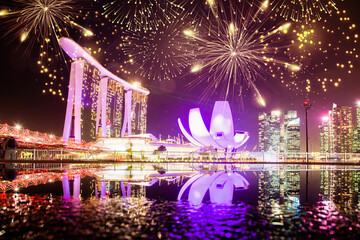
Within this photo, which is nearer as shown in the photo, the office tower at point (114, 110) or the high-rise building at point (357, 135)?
the office tower at point (114, 110)

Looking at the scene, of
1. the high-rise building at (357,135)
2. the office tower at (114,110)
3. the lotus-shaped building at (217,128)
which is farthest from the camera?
the high-rise building at (357,135)

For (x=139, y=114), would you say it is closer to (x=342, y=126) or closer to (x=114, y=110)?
(x=114, y=110)

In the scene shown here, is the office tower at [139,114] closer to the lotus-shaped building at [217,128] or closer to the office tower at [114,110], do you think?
the office tower at [114,110]

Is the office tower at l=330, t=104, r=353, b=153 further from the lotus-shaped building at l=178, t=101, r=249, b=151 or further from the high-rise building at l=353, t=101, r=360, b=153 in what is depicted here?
the lotus-shaped building at l=178, t=101, r=249, b=151

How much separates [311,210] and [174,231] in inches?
97.3

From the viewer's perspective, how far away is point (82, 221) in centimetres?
379

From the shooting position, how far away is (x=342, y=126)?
333 feet

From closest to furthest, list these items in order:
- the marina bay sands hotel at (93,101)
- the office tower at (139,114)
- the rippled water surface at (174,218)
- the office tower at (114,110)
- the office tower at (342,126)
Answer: the rippled water surface at (174,218) → the marina bay sands hotel at (93,101) → the office tower at (114,110) → the office tower at (342,126) → the office tower at (139,114)

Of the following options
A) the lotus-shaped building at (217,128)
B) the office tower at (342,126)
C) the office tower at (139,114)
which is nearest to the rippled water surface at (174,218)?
the lotus-shaped building at (217,128)

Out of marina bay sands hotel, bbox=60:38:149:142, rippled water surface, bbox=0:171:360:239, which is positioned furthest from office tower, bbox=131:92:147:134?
rippled water surface, bbox=0:171:360:239

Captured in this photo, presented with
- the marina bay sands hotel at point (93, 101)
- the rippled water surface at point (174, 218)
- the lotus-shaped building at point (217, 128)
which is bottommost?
the rippled water surface at point (174, 218)

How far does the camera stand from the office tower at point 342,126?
100 metres

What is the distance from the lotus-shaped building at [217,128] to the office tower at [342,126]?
83.2 meters

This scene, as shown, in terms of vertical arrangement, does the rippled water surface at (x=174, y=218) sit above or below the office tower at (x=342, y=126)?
below
